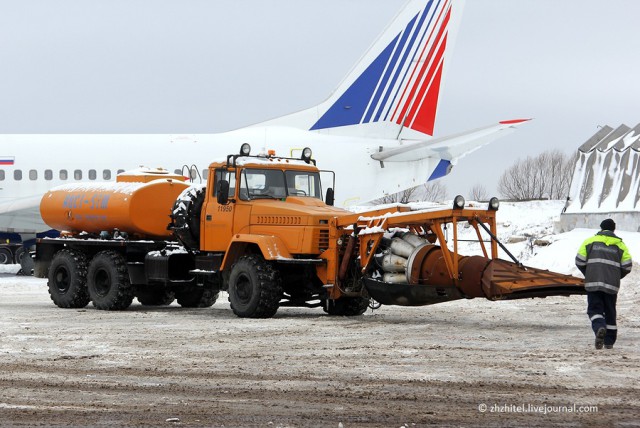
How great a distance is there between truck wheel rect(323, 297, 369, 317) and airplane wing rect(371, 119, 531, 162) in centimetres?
989

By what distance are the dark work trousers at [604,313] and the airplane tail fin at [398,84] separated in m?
19.7

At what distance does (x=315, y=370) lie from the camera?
11781 millimetres

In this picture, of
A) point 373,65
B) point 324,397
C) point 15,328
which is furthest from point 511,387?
point 373,65

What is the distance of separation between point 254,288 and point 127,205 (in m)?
4.03

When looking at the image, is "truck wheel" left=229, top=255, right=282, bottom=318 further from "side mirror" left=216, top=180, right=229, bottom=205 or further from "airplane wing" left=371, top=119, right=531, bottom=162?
"airplane wing" left=371, top=119, right=531, bottom=162

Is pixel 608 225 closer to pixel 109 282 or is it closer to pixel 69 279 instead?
pixel 109 282

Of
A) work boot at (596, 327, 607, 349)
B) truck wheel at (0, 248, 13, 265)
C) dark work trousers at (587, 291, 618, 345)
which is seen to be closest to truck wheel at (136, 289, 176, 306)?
Result: dark work trousers at (587, 291, 618, 345)

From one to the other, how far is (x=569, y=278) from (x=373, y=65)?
18015 mm

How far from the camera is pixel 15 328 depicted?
55.5 feet

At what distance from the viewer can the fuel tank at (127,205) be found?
827 inches

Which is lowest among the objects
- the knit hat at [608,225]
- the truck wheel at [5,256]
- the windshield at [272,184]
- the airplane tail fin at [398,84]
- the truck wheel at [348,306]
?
the truck wheel at [5,256]

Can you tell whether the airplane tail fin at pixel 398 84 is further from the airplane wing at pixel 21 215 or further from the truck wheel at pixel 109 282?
the truck wheel at pixel 109 282

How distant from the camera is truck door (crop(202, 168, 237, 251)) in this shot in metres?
19.2

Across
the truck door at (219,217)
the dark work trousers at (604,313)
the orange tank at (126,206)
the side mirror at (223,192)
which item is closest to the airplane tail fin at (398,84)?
the orange tank at (126,206)
